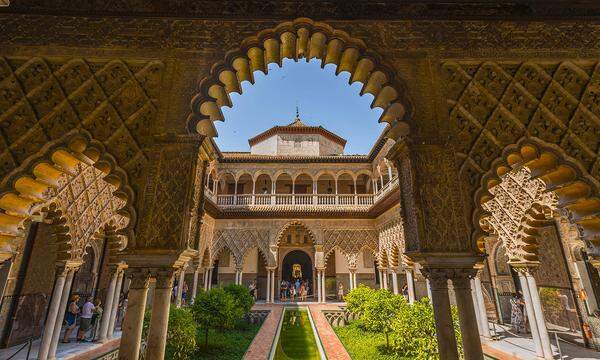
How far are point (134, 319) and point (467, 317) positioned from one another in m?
3.28

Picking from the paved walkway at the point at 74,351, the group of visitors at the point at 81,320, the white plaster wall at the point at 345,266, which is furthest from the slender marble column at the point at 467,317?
the white plaster wall at the point at 345,266

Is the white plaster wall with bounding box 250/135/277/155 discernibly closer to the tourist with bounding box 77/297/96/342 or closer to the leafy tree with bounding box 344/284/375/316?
the leafy tree with bounding box 344/284/375/316

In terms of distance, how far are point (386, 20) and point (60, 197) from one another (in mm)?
6745

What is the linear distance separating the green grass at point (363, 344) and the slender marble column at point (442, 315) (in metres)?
4.41

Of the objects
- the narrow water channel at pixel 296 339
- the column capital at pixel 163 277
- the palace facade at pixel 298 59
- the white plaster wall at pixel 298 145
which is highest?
the white plaster wall at pixel 298 145

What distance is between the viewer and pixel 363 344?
785cm

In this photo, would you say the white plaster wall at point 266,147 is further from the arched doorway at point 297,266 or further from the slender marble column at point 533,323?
the slender marble column at point 533,323

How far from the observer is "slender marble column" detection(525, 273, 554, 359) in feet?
20.1

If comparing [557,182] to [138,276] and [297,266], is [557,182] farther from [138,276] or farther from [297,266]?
[297,266]

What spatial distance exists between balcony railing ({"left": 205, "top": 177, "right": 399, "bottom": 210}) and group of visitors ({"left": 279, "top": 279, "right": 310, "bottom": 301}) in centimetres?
493

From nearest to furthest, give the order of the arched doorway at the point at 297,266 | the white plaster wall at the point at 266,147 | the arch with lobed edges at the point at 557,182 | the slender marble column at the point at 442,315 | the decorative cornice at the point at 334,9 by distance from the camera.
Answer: the slender marble column at the point at 442,315 < the arch with lobed edges at the point at 557,182 < the decorative cornice at the point at 334,9 < the arched doorway at the point at 297,266 < the white plaster wall at the point at 266,147

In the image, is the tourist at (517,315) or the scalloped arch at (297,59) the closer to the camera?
the scalloped arch at (297,59)

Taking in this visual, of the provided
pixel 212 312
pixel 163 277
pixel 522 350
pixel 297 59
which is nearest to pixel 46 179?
pixel 163 277

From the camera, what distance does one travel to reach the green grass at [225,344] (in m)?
6.66
